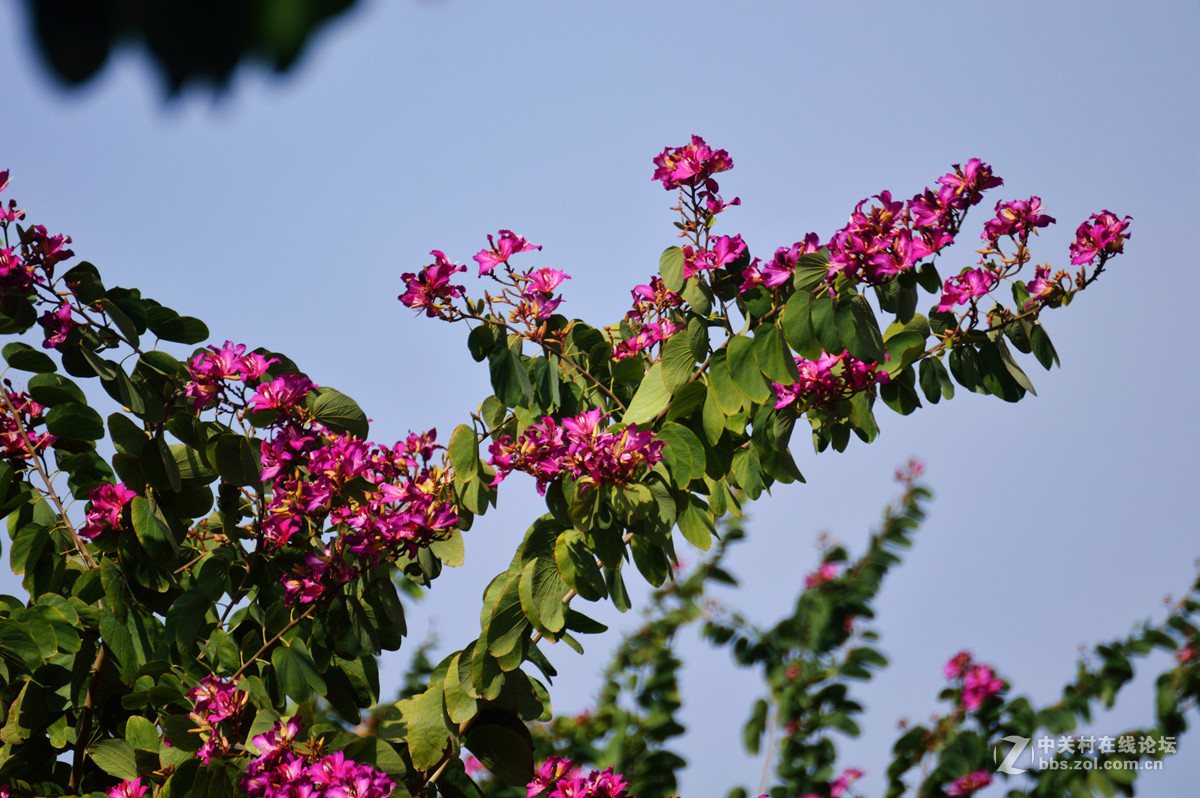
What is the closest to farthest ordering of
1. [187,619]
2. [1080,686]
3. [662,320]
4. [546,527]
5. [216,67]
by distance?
[216,67], [546,527], [187,619], [662,320], [1080,686]

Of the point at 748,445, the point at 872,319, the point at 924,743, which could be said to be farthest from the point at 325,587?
the point at 924,743

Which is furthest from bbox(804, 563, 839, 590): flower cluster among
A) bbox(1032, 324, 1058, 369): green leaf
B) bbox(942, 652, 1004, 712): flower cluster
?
bbox(1032, 324, 1058, 369): green leaf

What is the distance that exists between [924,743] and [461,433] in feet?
10.6

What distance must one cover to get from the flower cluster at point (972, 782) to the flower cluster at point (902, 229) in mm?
2916

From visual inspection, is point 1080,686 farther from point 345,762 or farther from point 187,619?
point 187,619

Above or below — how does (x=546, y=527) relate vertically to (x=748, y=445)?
below

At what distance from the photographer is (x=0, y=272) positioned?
9.56 ft

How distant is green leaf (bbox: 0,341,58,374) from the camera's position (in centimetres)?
327

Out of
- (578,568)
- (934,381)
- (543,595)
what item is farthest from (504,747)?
(934,381)

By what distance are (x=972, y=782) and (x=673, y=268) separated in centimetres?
301

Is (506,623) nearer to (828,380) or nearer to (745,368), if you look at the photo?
(745,368)

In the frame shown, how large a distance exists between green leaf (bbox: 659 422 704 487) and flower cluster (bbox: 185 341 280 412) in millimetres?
1168

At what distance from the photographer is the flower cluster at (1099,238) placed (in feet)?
8.88

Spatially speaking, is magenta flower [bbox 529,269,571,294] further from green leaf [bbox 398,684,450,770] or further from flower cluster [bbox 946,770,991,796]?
flower cluster [bbox 946,770,991,796]
